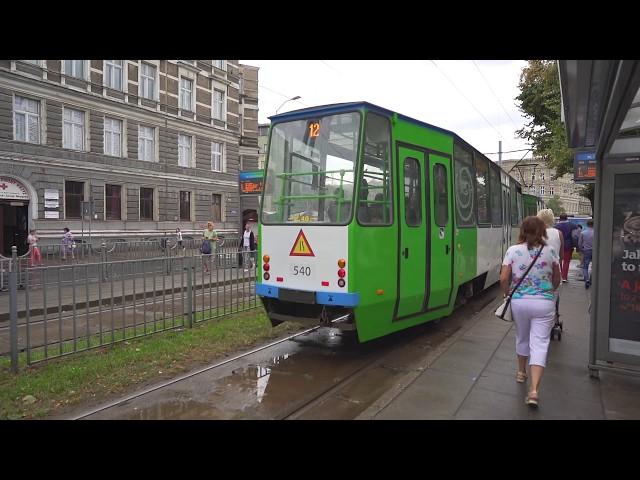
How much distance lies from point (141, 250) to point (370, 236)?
1365 centimetres

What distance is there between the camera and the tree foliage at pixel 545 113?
750 inches

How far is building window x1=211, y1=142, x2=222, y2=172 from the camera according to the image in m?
36.5

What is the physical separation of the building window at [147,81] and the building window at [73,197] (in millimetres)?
8113

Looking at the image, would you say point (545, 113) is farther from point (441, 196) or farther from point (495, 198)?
point (441, 196)

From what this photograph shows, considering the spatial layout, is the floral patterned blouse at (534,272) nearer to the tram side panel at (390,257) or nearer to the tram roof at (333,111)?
the tram side panel at (390,257)

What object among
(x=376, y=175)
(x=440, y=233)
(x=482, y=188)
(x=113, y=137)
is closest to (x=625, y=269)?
(x=440, y=233)

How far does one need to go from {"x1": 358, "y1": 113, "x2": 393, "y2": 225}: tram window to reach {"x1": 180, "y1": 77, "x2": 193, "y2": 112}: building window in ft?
101

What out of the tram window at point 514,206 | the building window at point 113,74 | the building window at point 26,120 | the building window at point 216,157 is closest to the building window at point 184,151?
the building window at point 216,157

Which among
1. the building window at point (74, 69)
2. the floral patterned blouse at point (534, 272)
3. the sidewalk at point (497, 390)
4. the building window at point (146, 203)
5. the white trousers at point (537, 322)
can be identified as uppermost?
the building window at point (74, 69)

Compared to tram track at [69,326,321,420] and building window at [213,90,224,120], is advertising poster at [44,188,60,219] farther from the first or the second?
tram track at [69,326,321,420]

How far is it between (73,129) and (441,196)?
2538 centimetres

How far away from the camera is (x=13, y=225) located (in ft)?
75.5

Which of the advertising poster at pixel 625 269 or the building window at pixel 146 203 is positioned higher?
the building window at pixel 146 203

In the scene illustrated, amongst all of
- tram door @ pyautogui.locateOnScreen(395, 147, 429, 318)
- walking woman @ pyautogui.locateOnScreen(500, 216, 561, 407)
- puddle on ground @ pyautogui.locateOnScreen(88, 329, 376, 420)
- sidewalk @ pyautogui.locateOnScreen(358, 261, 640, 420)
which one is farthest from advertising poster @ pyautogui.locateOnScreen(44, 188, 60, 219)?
walking woman @ pyautogui.locateOnScreen(500, 216, 561, 407)
